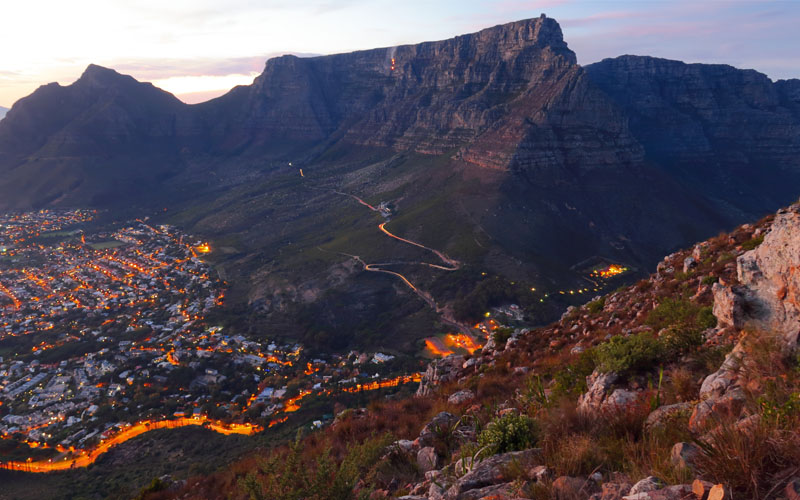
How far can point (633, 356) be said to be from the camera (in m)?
9.70

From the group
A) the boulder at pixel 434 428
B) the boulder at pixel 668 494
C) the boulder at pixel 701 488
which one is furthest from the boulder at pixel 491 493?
the boulder at pixel 434 428

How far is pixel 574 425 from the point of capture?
7.02 m

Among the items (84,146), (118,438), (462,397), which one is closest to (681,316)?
(462,397)

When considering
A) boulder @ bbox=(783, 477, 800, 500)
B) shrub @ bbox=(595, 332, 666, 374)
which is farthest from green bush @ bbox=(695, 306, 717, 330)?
boulder @ bbox=(783, 477, 800, 500)

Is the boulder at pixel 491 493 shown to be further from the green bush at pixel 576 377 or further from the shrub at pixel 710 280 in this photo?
the shrub at pixel 710 280

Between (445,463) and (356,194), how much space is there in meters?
116

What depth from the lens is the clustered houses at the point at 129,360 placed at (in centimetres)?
4209

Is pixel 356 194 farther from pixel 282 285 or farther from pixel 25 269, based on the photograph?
pixel 25 269

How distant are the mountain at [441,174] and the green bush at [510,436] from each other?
47825 mm

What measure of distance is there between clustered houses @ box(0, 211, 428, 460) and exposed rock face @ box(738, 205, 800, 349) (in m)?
38.0

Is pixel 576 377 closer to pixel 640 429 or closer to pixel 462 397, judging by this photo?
pixel 462 397

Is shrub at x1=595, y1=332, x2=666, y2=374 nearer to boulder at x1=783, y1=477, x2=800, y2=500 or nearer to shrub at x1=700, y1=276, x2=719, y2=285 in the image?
boulder at x1=783, y1=477, x2=800, y2=500

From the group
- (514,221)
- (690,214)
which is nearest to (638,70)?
(690,214)

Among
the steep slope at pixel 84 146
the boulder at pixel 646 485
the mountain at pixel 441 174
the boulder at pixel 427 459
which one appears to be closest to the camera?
the boulder at pixel 646 485
